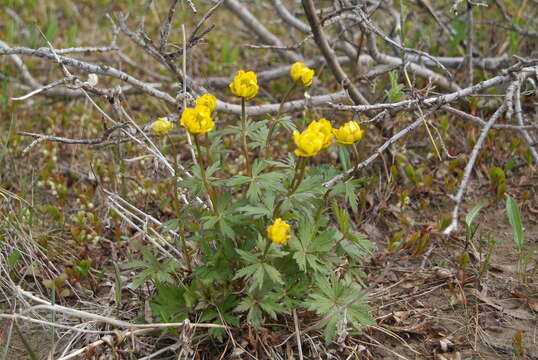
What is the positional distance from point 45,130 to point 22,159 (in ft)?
1.60

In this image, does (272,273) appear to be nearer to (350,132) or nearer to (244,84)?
(350,132)

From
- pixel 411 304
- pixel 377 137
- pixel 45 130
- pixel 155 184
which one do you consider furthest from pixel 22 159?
pixel 411 304

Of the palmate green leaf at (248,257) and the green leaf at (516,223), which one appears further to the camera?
the green leaf at (516,223)

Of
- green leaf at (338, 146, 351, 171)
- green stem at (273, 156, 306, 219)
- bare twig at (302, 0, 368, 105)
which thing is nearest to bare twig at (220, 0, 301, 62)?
bare twig at (302, 0, 368, 105)

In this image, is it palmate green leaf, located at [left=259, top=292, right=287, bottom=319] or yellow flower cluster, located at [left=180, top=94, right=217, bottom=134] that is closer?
yellow flower cluster, located at [left=180, top=94, right=217, bottom=134]

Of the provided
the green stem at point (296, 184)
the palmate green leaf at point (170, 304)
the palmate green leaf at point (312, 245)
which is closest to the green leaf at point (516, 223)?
the palmate green leaf at point (312, 245)

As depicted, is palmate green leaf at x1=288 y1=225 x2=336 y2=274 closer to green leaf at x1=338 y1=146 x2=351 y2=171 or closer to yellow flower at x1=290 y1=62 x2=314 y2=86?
yellow flower at x1=290 y1=62 x2=314 y2=86

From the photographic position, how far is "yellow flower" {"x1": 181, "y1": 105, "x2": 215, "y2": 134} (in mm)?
1854

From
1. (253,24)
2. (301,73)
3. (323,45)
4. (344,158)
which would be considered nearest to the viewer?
Result: (301,73)

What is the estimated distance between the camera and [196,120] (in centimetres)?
187

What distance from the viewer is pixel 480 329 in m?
2.47

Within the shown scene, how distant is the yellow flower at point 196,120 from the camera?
1854 millimetres

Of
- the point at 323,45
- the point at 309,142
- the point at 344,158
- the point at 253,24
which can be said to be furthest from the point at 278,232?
the point at 253,24

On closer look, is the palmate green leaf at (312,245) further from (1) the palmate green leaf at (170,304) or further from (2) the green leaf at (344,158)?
(2) the green leaf at (344,158)
